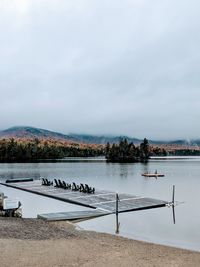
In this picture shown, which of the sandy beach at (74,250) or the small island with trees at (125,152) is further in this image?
the small island with trees at (125,152)

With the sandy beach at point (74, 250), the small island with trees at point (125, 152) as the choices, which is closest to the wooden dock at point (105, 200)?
the sandy beach at point (74, 250)

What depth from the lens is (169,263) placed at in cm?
1218

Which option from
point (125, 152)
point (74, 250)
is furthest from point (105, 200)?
point (125, 152)

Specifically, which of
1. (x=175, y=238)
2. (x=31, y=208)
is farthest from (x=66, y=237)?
(x=31, y=208)

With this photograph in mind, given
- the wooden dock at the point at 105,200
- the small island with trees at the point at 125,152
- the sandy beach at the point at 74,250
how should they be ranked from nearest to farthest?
Answer: the sandy beach at the point at 74,250
the wooden dock at the point at 105,200
the small island with trees at the point at 125,152

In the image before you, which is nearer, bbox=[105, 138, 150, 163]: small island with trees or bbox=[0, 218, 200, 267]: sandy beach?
bbox=[0, 218, 200, 267]: sandy beach

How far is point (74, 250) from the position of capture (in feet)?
43.7

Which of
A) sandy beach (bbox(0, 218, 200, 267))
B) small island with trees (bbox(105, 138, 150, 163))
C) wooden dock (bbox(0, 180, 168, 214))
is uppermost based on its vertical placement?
small island with trees (bbox(105, 138, 150, 163))

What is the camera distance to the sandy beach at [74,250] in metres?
11.8

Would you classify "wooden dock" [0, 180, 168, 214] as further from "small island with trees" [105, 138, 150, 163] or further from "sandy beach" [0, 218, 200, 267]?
"small island with trees" [105, 138, 150, 163]

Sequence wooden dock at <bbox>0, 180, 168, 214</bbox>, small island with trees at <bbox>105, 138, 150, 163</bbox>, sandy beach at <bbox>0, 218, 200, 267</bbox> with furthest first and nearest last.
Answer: small island with trees at <bbox>105, 138, 150, 163</bbox>
wooden dock at <bbox>0, 180, 168, 214</bbox>
sandy beach at <bbox>0, 218, 200, 267</bbox>

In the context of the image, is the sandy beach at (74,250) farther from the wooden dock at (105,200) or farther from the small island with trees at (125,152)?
the small island with trees at (125,152)

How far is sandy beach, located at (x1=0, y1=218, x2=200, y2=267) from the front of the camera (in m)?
11.8

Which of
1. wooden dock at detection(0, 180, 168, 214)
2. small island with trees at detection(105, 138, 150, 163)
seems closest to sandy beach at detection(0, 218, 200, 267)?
wooden dock at detection(0, 180, 168, 214)
